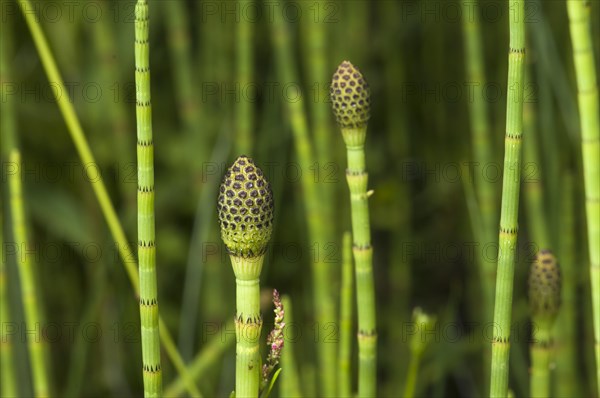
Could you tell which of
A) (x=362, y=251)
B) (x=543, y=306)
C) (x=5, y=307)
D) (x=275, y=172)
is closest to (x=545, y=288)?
(x=543, y=306)

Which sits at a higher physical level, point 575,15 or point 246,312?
point 575,15

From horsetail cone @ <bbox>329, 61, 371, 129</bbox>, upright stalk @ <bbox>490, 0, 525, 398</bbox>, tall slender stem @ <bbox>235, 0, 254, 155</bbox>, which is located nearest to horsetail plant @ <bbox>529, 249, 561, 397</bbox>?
upright stalk @ <bbox>490, 0, 525, 398</bbox>

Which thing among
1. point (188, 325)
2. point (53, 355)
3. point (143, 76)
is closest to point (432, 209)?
point (188, 325)

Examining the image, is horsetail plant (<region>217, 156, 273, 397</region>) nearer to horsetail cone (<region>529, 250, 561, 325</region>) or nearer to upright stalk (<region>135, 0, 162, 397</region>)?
upright stalk (<region>135, 0, 162, 397</region>)

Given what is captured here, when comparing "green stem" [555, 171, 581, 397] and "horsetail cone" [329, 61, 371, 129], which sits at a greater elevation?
"horsetail cone" [329, 61, 371, 129]

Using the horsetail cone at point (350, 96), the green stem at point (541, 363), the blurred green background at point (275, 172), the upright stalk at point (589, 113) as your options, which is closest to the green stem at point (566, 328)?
the blurred green background at point (275, 172)

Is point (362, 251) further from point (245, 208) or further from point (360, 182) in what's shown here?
point (245, 208)

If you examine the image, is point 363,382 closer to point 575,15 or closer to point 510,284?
point 510,284
